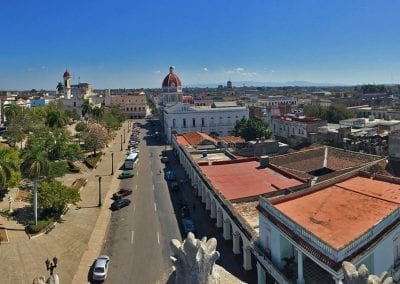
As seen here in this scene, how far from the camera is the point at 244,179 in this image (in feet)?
118

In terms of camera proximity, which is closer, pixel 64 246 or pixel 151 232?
pixel 64 246

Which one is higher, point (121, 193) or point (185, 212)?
point (121, 193)

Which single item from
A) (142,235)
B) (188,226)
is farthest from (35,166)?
(188,226)

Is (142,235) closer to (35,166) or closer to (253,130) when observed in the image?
(35,166)

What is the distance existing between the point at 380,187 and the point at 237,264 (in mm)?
10499

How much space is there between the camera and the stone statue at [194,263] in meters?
11.2

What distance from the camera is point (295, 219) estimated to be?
65.9ft

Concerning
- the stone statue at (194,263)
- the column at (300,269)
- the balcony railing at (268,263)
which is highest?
the stone statue at (194,263)

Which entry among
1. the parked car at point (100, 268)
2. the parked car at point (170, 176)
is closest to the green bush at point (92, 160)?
the parked car at point (170, 176)

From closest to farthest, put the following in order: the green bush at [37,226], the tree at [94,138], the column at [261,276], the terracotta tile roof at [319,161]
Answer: the column at [261,276], the green bush at [37,226], the terracotta tile roof at [319,161], the tree at [94,138]

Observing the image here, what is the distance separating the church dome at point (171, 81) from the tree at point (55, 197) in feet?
282

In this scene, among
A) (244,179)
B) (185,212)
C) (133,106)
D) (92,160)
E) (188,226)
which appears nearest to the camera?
(188,226)

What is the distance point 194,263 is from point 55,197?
2763 centimetres

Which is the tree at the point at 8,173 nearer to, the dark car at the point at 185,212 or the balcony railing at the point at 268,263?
the dark car at the point at 185,212
